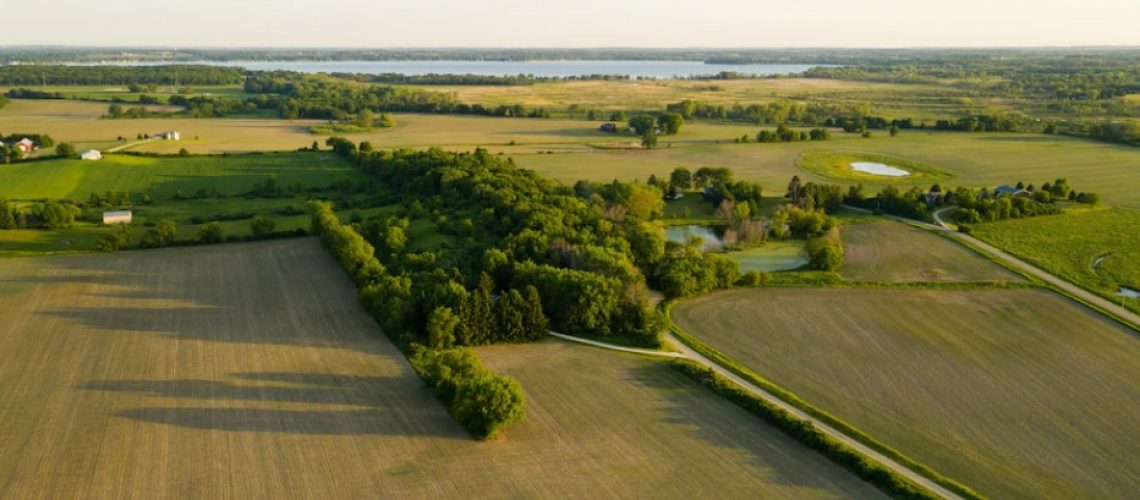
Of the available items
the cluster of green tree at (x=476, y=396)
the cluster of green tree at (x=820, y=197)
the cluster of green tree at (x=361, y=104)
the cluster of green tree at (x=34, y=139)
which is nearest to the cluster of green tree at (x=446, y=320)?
the cluster of green tree at (x=476, y=396)

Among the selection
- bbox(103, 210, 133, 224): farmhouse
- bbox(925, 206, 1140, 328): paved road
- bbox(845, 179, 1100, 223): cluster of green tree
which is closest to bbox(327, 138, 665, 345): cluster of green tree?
bbox(845, 179, 1100, 223): cluster of green tree

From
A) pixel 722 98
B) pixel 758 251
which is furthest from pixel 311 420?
pixel 722 98

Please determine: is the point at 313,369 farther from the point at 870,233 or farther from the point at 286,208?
the point at 870,233

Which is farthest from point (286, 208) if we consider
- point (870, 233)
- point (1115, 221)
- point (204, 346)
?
point (1115, 221)

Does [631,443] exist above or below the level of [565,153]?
below

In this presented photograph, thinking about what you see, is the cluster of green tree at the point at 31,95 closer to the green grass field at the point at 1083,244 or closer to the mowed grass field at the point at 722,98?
the mowed grass field at the point at 722,98

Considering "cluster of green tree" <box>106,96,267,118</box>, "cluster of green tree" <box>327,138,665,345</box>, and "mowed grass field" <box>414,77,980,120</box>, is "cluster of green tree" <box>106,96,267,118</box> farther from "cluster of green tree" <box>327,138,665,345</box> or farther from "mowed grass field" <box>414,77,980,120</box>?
"cluster of green tree" <box>327,138,665,345</box>

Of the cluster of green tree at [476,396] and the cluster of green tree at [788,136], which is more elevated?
the cluster of green tree at [788,136]
